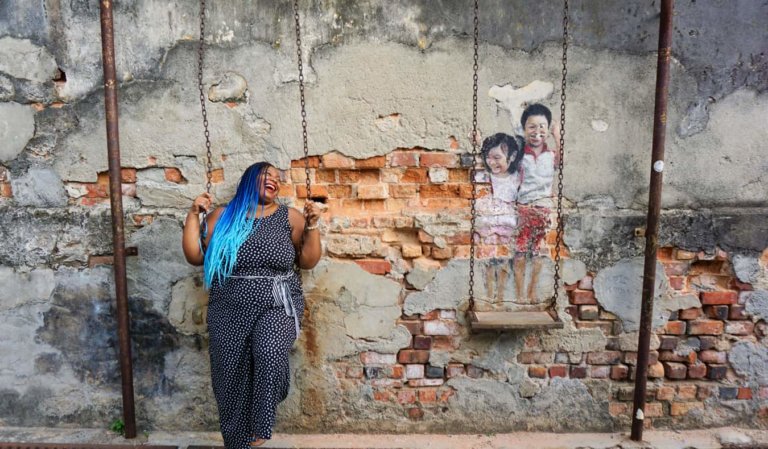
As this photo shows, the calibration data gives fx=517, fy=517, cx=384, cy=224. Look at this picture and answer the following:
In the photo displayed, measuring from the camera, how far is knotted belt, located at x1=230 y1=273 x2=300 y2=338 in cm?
267

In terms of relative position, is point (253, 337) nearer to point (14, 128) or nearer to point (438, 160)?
point (438, 160)

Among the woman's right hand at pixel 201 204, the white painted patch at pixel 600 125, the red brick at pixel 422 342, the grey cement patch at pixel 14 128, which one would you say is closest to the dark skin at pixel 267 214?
the woman's right hand at pixel 201 204

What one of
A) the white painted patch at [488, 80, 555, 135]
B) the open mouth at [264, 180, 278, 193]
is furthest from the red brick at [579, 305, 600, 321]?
the open mouth at [264, 180, 278, 193]

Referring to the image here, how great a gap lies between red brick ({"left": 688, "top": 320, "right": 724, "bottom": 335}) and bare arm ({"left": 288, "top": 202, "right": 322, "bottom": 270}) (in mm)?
2251

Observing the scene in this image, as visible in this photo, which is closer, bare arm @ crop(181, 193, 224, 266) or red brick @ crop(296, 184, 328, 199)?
bare arm @ crop(181, 193, 224, 266)

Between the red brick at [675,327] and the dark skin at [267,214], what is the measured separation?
211 centimetres

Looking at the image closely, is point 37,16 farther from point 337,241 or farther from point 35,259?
point 337,241

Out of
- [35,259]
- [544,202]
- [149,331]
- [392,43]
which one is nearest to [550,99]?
[544,202]

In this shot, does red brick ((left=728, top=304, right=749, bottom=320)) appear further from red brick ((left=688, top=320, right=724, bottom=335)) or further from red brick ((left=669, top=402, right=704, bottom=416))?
red brick ((left=669, top=402, right=704, bottom=416))

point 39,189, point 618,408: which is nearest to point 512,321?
point 618,408

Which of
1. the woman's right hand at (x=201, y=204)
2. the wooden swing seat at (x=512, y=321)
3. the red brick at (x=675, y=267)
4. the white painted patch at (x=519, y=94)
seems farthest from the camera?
the red brick at (x=675, y=267)

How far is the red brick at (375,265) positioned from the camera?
3.06m

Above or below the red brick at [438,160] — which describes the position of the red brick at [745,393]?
below

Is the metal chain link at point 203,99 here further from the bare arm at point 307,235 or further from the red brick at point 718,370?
the red brick at point 718,370
